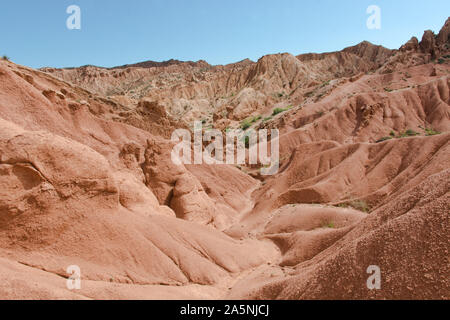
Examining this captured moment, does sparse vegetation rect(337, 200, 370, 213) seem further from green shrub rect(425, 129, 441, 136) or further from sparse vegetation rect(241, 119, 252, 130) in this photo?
sparse vegetation rect(241, 119, 252, 130)

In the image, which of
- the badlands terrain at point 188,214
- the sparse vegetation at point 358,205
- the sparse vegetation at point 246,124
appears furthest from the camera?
the sparse vegetation at point 246,124

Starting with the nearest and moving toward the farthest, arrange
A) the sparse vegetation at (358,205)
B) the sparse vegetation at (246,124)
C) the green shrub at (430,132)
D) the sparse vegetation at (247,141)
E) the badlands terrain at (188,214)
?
1. the badlands terrain at (188,214)
2. the sparse vegetation at (358,205)
3. the green shrub at (430,132)
4. the sparse vegetation at (247,141)
5. the sparse vegetation at (246,124)

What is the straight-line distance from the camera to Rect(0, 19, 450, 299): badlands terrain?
4297 millimetres

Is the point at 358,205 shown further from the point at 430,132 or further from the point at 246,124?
the point at 246,124

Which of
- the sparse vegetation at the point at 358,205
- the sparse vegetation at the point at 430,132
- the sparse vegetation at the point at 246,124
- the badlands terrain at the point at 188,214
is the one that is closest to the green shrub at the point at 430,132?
the sparse vegetation at the point at 430,132

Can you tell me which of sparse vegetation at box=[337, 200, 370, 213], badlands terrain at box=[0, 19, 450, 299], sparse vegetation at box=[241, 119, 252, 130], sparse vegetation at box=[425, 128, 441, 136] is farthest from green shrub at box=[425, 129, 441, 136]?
sparse vegetation at box=[241, 119, 252, 130]

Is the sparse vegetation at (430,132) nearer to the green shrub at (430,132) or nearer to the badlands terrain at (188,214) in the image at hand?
the green shrub at (430,132)

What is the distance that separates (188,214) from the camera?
36.6ft

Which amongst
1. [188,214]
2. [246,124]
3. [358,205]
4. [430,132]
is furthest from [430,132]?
[188,214]

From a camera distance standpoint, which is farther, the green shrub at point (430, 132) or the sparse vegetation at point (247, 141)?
the sparse vegetation at point (247, 141)

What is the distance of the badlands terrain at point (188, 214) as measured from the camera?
169 inches
